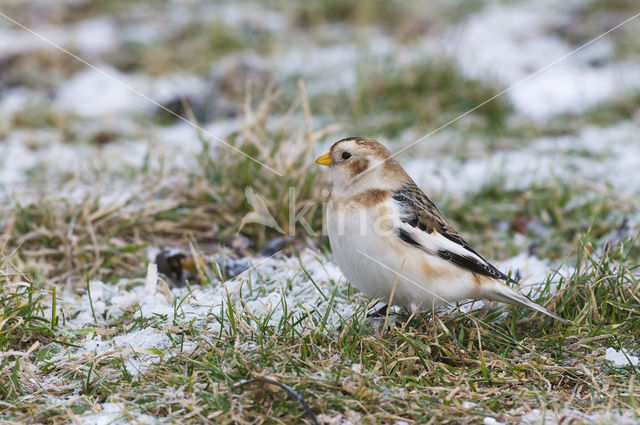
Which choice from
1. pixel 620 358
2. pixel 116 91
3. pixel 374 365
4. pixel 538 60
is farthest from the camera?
pixel 538 60

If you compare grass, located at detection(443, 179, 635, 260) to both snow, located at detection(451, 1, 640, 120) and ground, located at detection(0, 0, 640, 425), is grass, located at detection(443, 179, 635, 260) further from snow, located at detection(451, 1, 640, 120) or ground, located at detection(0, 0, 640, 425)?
snow, located at detection(451, 1, 640, 120)

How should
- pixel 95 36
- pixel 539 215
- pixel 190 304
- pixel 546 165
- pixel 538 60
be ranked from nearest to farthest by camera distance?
pixel 190 304
pixel 539 215
pixel 546 165
pixel 538 60
pixel 95 36

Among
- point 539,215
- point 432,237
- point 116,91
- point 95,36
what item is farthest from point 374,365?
point 95,36

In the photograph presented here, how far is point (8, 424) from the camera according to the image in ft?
7.87

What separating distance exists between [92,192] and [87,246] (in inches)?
16.6

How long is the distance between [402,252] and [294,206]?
4.99 ft

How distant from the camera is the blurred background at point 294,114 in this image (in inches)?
177

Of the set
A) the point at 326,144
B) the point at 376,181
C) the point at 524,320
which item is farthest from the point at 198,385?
the point at 326,144

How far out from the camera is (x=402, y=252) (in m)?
2.97

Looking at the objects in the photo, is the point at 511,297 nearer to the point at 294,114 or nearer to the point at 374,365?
the point at 374,365

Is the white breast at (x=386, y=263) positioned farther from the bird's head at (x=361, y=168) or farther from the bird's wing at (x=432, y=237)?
the bird's head at (x=361, y=168)

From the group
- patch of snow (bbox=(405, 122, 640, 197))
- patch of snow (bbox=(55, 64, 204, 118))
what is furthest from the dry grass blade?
patch of snow (bbox=(55, 64, 204, 118))

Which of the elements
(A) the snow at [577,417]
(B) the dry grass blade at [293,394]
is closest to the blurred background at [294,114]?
(B) the dry grass blade at [293,394]

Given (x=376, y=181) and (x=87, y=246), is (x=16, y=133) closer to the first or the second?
(x=87, y=246)
